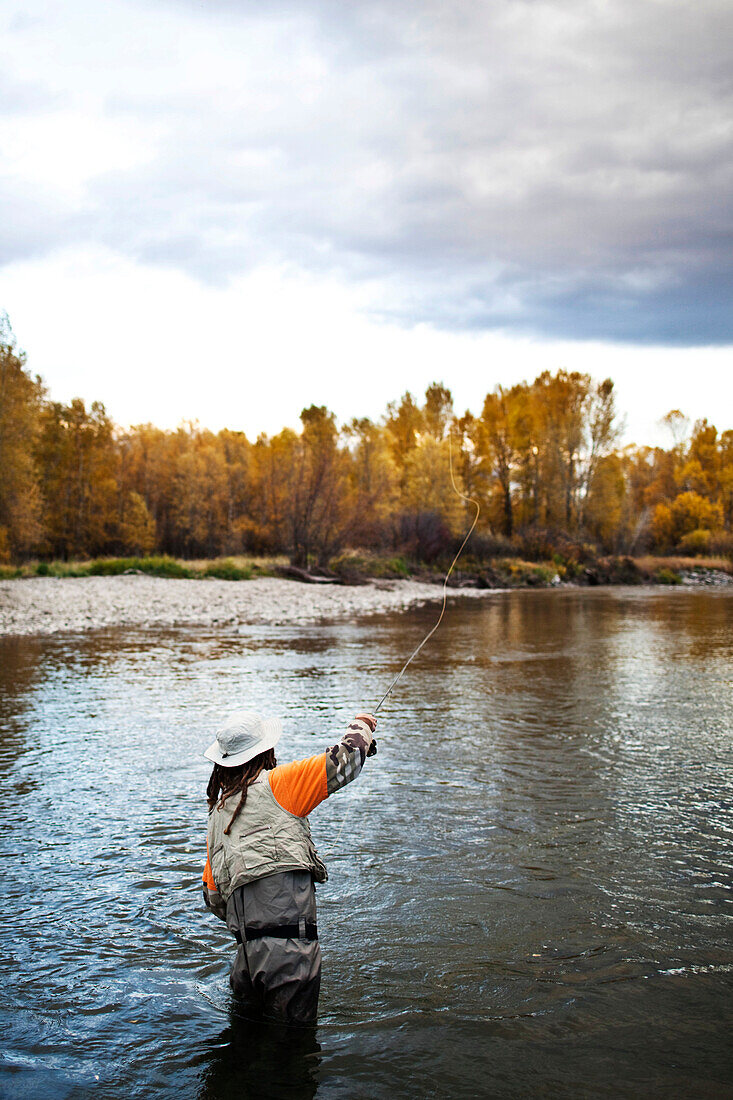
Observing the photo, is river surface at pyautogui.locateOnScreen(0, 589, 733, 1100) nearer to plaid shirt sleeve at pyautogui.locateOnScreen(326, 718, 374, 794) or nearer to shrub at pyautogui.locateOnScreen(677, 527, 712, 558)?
plaid shirt sleeve at pyautogui.locateOnScreen(326, 718, 374, 794)

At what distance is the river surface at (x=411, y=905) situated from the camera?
3.29 m

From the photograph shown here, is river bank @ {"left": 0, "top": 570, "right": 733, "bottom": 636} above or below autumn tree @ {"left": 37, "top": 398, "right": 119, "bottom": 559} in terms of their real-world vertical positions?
below

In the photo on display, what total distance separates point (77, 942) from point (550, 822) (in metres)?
3.33

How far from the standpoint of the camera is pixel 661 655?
14648 millimetres

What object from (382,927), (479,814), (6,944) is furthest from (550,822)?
(6,944)

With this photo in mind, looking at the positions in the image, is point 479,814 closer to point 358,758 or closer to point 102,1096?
point 358,758

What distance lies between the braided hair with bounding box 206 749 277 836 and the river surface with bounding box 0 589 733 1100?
995mm

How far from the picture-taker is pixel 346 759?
3385 millimetres

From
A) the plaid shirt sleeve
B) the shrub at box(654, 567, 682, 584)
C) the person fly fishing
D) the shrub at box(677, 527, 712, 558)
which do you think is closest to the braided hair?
the person fly fishing

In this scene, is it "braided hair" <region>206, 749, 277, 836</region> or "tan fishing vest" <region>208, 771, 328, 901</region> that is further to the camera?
"braided hair" <region>206, 749, 277, 836</region>

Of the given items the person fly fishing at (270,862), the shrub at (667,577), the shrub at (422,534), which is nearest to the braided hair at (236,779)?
the person fly fishing at (270,862)

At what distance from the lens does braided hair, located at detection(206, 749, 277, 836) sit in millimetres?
3375

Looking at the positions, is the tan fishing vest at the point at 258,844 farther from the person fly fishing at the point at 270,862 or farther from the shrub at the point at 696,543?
the shrub at the point at 696,543

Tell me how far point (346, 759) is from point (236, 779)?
1.63 ft
